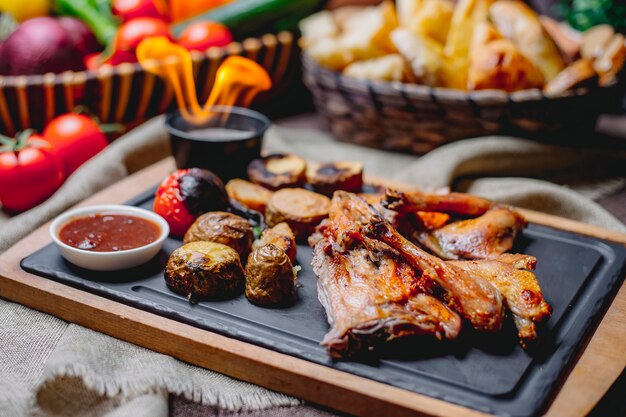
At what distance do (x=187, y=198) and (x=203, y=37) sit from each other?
1.70m

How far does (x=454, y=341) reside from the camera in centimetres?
185

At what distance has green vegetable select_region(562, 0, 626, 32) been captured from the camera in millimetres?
4105

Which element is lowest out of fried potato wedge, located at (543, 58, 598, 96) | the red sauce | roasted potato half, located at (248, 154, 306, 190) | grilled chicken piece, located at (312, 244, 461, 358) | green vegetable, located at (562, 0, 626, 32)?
the red sauce

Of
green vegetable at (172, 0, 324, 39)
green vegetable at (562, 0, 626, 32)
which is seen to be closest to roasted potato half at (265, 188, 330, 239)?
green vegetable at (172, 0, 324, 39)

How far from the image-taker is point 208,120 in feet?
9.84

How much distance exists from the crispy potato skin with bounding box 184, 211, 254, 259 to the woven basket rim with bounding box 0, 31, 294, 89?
4.76 feet

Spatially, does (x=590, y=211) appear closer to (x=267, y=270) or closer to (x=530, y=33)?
(x=530, y=33)

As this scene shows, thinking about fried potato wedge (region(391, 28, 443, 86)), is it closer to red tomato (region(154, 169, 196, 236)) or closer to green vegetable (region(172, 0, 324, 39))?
green vegetable (region(172, 0, 324, 39))

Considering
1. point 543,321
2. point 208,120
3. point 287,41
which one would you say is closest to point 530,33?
point 287,41

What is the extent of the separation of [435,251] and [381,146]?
144 cm

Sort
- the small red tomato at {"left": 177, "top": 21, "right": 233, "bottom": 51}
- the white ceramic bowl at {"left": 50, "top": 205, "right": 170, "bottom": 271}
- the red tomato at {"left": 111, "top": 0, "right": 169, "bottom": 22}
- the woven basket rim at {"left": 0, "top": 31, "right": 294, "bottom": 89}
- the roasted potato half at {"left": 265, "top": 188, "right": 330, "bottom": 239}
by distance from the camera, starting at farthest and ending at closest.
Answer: the red tomato at {"left": 111, "top": 0, "right": 169, "bottom": 22}, the small red tomato at {"left": 177, "top": 21, "right": 233, "bottom": 51}, the woven basket rim at {"left": 0, "top": 31, "right": 294, "bottom": 89}, the roasted potato half at {"left": 265, "top": 188, "right": 330, "bottom": 239}, the white ceramic bowl at {"left": 50, "top": 205, "right": 170, "bottom": 271}

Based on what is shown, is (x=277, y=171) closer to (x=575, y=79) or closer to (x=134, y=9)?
(x=575, y=79)

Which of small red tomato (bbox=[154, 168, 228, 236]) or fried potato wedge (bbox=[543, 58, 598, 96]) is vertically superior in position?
fried potato wedge (bbox=[543, 58, 598, 96])

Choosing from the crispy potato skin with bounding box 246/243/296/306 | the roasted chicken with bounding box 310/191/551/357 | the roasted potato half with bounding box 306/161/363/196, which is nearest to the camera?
the roasted chicken with bounding box 310/191/551/357
